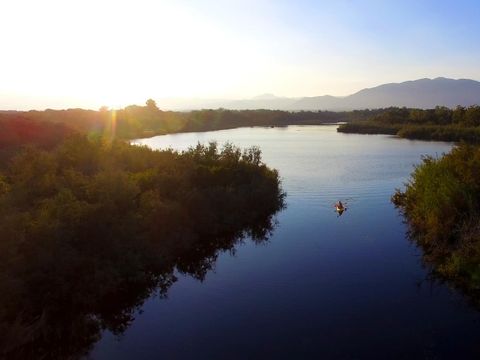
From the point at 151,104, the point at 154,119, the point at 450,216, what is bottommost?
the point at 450,216

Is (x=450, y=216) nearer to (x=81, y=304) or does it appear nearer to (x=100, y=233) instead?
(x=100, y=233)

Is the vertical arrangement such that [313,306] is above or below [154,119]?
below

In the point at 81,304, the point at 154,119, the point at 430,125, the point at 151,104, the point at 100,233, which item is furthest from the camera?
the point at 151,104

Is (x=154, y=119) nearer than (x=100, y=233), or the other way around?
(x=100, y=233)

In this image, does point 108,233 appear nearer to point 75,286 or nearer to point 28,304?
point 75,286

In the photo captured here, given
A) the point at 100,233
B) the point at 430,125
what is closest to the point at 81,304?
the point at 100,233

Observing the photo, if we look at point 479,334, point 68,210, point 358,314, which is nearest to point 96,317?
point 68,210

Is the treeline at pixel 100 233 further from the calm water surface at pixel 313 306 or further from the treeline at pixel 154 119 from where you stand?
the treeline at pixel 154 119
